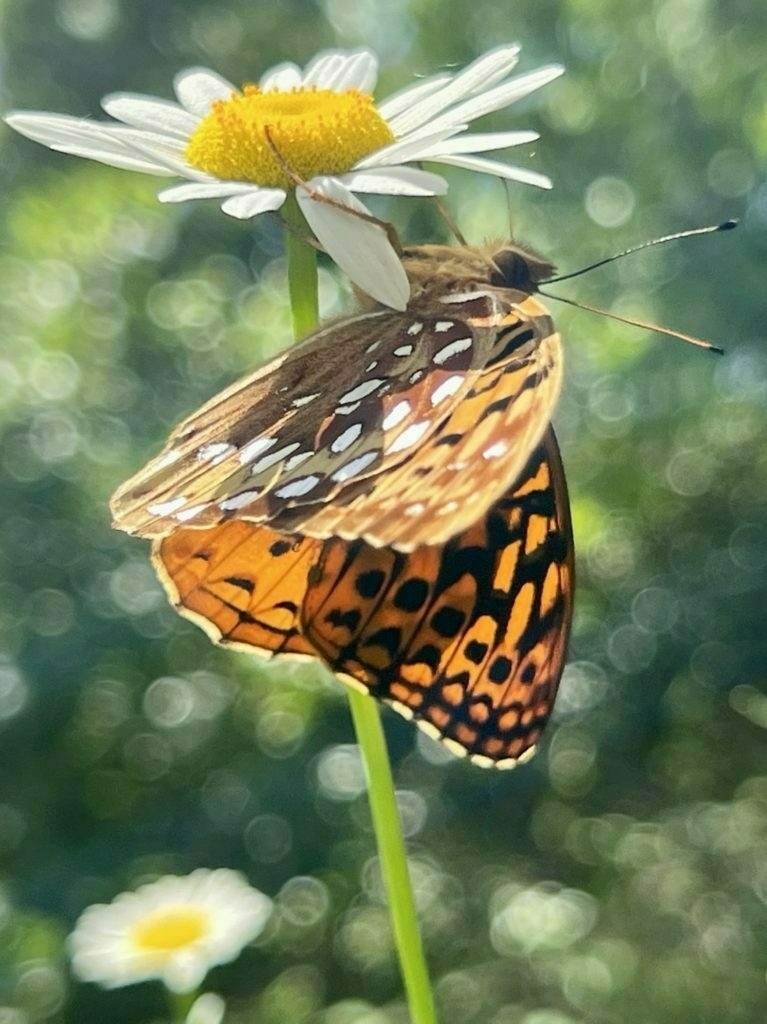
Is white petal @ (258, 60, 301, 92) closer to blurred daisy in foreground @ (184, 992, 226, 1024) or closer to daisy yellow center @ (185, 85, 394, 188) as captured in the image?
daisy yellow center @ (185, 85, 394, 188)

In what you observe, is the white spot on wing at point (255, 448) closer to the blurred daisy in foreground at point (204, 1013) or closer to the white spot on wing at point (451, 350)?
the white spot on wing at point (451, 350)

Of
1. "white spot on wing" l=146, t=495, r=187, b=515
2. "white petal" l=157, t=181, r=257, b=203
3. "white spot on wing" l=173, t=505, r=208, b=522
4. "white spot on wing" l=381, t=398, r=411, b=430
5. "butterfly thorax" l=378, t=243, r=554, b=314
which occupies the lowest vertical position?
"white spot on wing" l=146, t=495, r=187, b=515

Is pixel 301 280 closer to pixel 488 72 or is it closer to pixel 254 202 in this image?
pixel 254 202

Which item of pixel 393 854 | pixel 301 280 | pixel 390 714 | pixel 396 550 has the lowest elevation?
pixel 390 714

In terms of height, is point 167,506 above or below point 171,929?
above

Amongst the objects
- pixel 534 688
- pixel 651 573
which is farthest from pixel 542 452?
pixel 651 573

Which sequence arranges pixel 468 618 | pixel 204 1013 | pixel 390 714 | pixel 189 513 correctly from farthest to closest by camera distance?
pixel 390 714, pixel 204 1013, pixel 468 618, pixel 189 513

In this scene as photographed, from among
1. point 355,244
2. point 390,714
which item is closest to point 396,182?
point 355,244

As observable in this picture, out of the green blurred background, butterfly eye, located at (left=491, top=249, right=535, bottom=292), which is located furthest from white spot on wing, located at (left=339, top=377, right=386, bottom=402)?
the green blurred background
